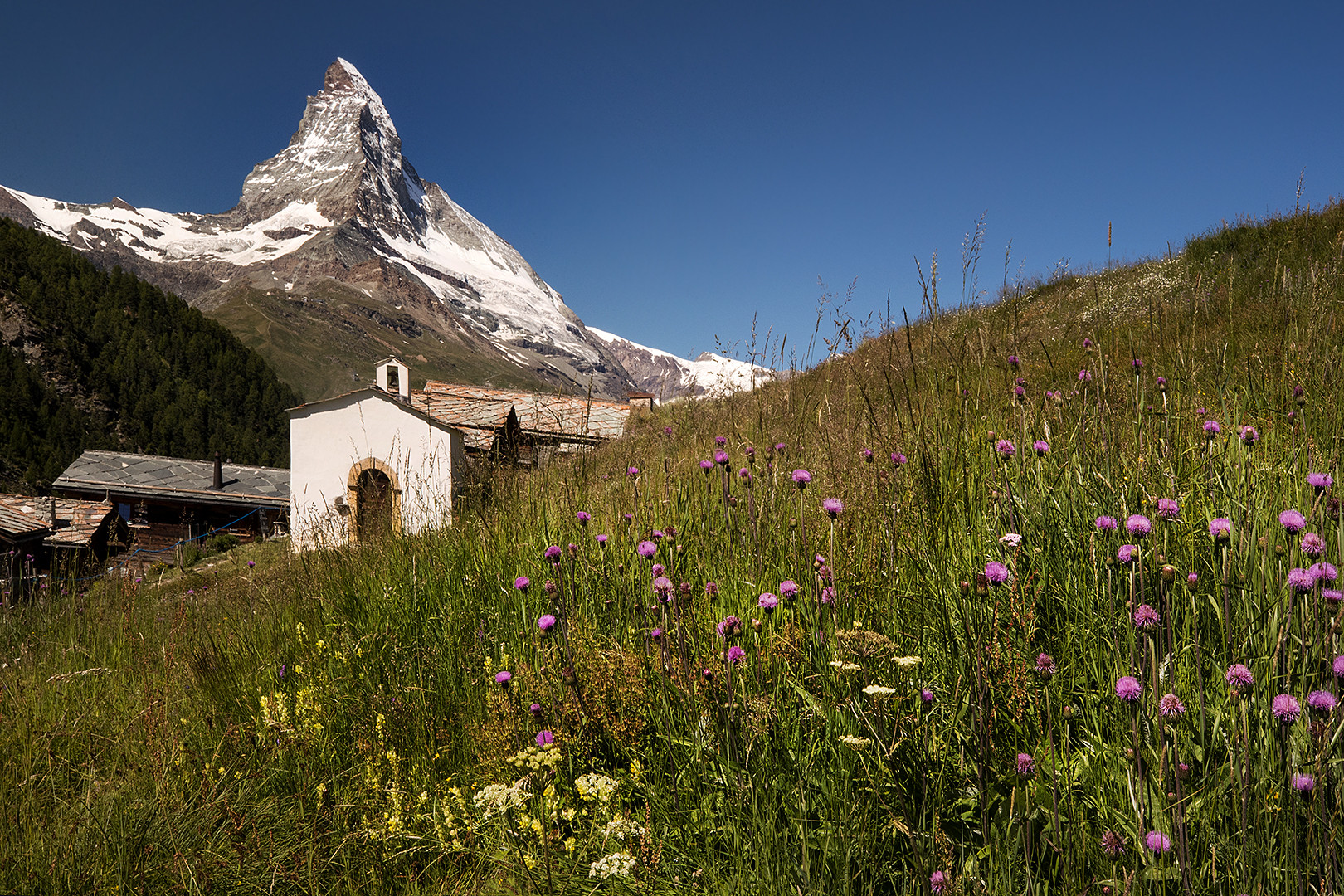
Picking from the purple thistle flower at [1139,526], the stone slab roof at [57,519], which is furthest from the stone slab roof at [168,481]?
the purple thistle flower at [1139,526]

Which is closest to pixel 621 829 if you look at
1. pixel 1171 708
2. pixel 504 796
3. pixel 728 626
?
pixel 504 796

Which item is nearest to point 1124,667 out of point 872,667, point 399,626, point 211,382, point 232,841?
point 872,667

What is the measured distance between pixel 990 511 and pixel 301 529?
477cm

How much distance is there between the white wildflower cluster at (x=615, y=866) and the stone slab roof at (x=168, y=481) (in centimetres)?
5135

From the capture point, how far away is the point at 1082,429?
8.28 feet

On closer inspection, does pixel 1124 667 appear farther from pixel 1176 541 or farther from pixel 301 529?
pixel 301 529

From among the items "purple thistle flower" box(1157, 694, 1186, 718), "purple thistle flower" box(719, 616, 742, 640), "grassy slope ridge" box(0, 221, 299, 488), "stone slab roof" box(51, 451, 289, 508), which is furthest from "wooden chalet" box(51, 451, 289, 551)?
"purple thistle flower" box(1157, 694, 1186, 718)

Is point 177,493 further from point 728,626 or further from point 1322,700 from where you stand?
point 1322,700

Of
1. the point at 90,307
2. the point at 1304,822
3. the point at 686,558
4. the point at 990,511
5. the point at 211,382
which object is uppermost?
the point at 90,307

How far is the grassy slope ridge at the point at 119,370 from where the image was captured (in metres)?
85.1

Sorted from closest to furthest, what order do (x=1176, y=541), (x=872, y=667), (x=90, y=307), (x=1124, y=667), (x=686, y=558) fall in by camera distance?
(x=1124, y=667), (x=872, y=667), (x=1176, y=541), (x=686, y=558), (x=90, y=307)

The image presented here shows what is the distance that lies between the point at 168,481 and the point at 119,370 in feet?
229

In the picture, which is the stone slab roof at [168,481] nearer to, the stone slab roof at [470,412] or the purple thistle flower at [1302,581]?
the stone slab roof at [470,412]

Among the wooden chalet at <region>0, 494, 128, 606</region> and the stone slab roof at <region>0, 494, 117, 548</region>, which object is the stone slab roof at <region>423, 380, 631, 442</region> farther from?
the stone slab roof at <region>0, 494, 117, 548</region>
